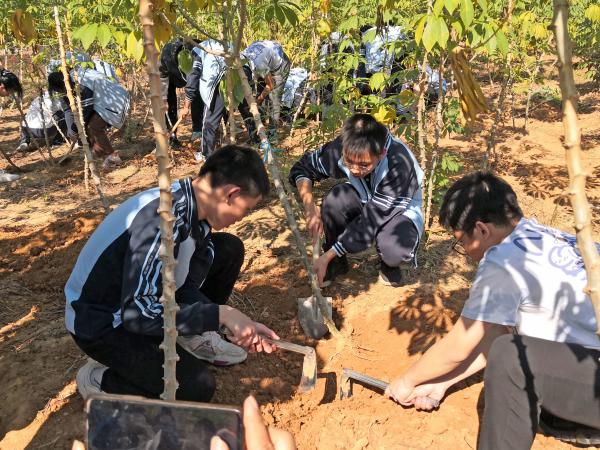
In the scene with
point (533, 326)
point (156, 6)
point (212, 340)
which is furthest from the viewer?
point (212, 340)

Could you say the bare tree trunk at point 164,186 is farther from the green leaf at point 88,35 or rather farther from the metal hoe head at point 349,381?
the metal hoe head at point 349,381

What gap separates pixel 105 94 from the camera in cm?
490

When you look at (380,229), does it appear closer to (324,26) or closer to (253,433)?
(324,26)

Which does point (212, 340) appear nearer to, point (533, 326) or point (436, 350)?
point (436, 350)

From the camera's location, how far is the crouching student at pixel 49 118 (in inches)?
188

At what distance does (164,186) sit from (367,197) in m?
1.87

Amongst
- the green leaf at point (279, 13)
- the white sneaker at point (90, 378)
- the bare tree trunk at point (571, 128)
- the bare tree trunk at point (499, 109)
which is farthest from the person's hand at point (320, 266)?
the bare tree trunk at point (499, 109)

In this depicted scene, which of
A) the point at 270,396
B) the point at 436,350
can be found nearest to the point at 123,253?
the point at 270,396

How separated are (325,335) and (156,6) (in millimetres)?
1637

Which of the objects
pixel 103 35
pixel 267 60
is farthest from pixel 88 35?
pixel 267 60

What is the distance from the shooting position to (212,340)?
2246 millimetres

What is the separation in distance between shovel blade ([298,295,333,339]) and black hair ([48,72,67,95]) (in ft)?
11.2

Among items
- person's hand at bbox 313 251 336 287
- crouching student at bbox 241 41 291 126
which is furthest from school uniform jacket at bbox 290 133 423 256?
crouching student at bbox 241 41 291 126

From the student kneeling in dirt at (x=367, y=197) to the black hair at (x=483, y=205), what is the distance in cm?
82
